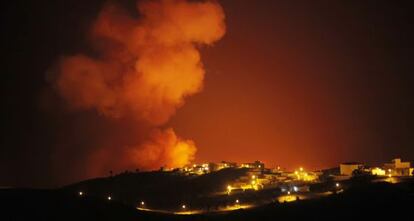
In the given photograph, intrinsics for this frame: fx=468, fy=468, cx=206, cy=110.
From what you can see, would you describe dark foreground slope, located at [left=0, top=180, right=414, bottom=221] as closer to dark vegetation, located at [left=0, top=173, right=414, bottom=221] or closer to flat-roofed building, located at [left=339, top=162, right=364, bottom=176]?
dark vegetation, located at [left=0, top=173, right=414, bottom=221]

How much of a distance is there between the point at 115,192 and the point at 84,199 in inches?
1145

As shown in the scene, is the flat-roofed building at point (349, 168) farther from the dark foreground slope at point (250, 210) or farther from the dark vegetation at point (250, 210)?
the dark foreground slope at point (250, 210)

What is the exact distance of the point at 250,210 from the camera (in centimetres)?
4666

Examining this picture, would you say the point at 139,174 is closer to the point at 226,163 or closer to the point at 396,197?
the point at 226,163

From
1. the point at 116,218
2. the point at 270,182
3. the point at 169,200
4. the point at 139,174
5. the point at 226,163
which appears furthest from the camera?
the point at 226,163

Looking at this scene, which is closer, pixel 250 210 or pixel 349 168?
pixel 250 210

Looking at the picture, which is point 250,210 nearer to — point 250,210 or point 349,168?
point 250,210

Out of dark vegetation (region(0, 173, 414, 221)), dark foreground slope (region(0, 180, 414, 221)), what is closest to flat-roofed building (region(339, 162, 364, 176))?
dark vegetation (region(0, 173, 414, 221))

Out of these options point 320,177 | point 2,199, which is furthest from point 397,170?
point 2,199

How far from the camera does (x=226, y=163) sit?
319 ft

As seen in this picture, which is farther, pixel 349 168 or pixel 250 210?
pixel 349 168

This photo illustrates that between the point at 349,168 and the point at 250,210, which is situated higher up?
the point at 349,168

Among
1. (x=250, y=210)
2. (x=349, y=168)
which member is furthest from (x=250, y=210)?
(x=349, y=168)

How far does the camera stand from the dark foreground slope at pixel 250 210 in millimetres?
40000
